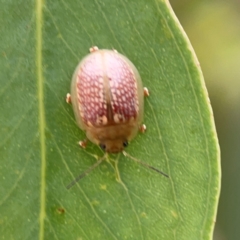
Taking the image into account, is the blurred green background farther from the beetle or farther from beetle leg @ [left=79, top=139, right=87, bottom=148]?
beetle leg @ [left=79, top=139, right=87, bottom=148]

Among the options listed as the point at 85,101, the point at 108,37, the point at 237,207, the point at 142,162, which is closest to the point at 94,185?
the point at 142,162

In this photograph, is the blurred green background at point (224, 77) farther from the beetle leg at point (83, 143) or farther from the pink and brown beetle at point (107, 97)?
the beetle leg at point (83, 143)

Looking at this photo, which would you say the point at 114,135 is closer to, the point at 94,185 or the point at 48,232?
the point at 94,185

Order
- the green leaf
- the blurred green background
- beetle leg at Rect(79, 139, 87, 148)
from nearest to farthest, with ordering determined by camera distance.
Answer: the green leaf → beetle leg at Rect(79, 139, 87, 148) → the blurred green background

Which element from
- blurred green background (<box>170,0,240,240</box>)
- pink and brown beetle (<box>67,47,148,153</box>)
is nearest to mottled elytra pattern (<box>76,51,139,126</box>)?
pink and brown beetle (<box>67,47,148,153</box>)

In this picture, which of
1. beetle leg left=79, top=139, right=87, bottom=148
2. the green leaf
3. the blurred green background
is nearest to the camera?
the green leaf

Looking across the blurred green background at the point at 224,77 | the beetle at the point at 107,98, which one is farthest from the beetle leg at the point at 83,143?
the blurred green background at the point at 224,77
